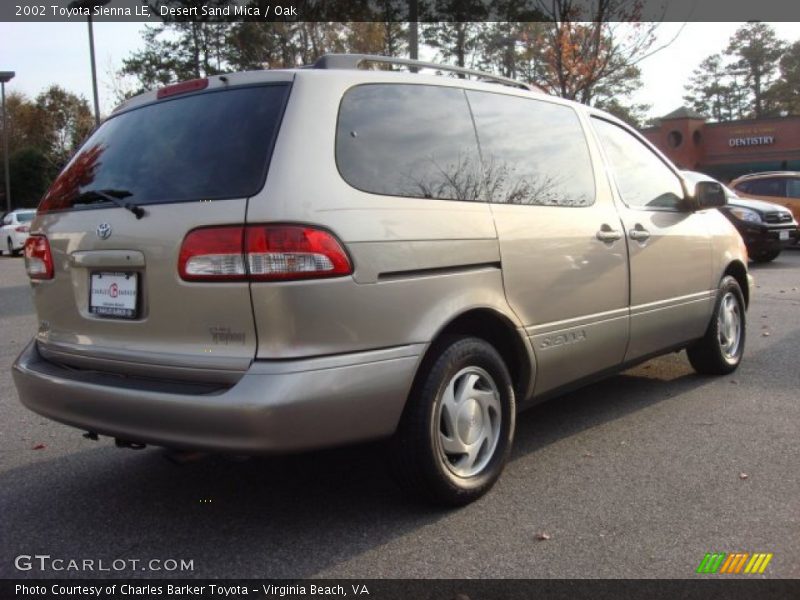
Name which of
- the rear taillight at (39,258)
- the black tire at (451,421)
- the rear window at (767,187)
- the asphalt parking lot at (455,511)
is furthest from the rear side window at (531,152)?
the rear window at (767,187)

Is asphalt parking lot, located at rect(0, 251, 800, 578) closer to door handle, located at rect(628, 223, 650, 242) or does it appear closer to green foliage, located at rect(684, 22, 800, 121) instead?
door handle, located at rect(628, 223, 650, 242)

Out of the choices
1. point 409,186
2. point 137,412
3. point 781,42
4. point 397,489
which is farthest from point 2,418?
point 781,42

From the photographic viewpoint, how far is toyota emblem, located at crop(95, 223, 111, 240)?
3081mm

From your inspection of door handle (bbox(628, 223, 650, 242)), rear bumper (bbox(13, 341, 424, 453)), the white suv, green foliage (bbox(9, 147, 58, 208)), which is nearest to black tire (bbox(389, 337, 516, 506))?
rear bumper (bbox(13, 341, 424, 453))

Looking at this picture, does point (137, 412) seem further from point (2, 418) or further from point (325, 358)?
point (2, 418)

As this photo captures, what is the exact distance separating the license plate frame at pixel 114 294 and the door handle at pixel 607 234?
242 cm

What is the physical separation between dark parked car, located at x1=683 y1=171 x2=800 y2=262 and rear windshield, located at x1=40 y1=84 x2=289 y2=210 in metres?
12.5

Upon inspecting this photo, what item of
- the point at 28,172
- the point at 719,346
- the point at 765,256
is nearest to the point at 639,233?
the point at 719,346

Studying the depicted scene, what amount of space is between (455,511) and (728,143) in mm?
37175

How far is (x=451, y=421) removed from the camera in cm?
326

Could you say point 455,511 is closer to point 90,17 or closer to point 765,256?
point 765,256

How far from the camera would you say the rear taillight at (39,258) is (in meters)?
3.38

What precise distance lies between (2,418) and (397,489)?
2.86m

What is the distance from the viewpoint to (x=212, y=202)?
2.83 meters
